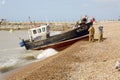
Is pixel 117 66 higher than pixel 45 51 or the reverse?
higher

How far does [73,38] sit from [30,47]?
16.2ft

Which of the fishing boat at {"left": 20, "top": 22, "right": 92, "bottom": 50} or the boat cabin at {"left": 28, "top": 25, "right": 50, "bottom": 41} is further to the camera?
the boat cabin at {"left": 28, "top": 25, "right": 50, "bottom": 41}

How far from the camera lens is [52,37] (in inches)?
1152

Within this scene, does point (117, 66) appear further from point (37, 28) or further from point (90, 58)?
point (37, 28)

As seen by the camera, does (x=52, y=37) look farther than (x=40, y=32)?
No

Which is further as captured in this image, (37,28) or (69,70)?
(37,28)

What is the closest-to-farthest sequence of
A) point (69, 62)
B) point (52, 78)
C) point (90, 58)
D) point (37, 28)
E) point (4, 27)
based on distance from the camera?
1. point (52, 78)
2. point (69, 62)
3. point (90, 58)
4. point (37, 28)
5. point (4, 27)

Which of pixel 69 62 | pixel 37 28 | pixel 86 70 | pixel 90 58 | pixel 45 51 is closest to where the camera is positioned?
pixel 86 70

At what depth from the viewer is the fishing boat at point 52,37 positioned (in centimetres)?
2873

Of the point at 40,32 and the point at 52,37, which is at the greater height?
the point at 40,32

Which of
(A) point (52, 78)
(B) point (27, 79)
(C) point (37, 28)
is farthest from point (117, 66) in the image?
(C) point (37, 28)

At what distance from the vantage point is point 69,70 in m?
14.0

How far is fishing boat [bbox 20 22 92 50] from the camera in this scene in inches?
1131

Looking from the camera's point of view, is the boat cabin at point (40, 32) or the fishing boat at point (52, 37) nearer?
the fishing boat at point (52, 37)
